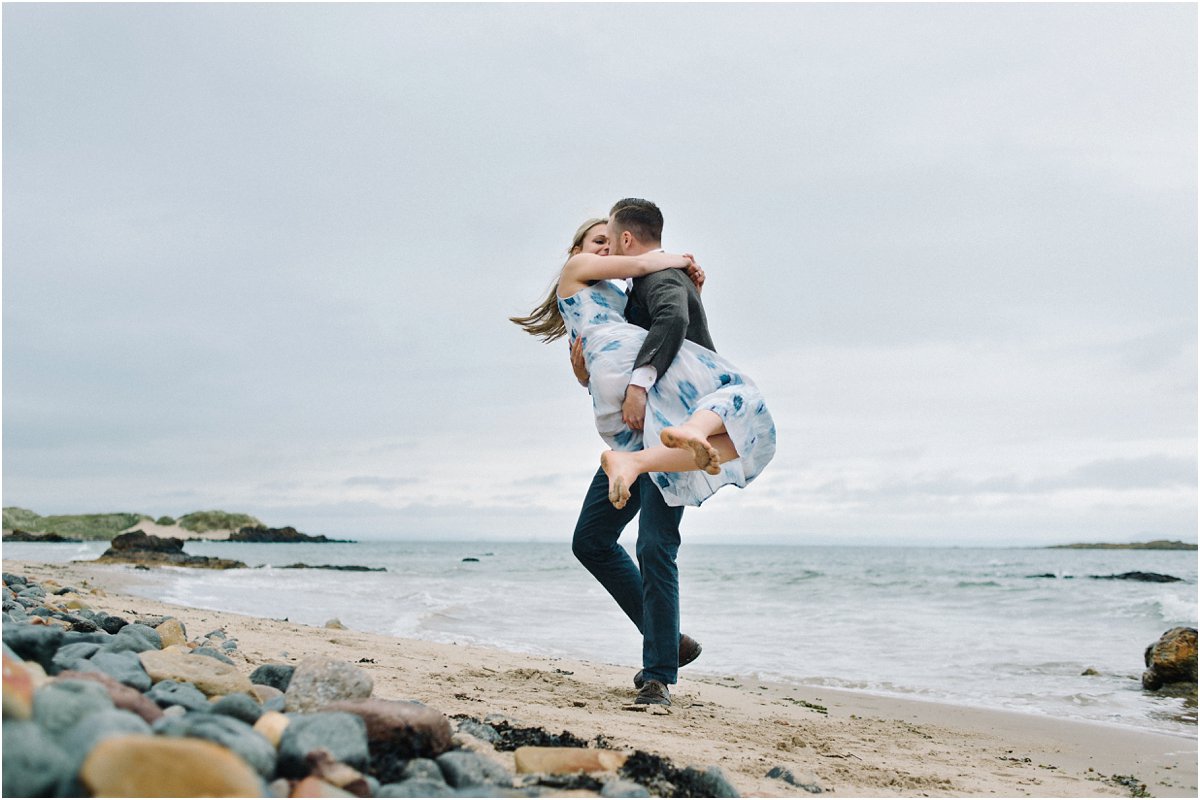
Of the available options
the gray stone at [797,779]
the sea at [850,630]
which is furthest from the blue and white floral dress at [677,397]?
the sea at [850,630]

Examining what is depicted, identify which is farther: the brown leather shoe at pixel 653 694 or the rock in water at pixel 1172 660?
the rock in water at pixel 1172 660

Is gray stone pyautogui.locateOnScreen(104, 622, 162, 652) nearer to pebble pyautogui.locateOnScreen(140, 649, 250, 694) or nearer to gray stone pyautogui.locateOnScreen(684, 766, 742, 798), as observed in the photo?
pebble pyautogui.locateOnScreen(140, 649, 250, 694)

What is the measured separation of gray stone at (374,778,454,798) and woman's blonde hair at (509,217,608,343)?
8.29 ft

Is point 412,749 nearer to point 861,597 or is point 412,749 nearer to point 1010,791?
point 1010,791

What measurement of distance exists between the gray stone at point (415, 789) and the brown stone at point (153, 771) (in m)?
0.38

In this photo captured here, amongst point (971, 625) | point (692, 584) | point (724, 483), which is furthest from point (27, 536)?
point (724, 483)

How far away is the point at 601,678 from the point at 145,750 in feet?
13.1

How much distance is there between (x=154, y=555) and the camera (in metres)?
27.5

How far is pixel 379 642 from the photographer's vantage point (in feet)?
21.5

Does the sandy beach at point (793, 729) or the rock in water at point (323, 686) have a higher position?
the rock in water at point (323, 686)

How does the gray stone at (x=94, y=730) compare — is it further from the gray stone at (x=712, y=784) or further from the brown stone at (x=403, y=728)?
the gray stone at (x=712, y=784)

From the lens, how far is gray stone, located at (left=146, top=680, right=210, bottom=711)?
227 cm

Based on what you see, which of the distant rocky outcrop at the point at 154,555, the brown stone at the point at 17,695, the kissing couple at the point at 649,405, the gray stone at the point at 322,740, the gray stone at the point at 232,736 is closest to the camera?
the brown stone at the point at 17,695

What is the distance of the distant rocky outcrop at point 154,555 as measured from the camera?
24.3 metres
